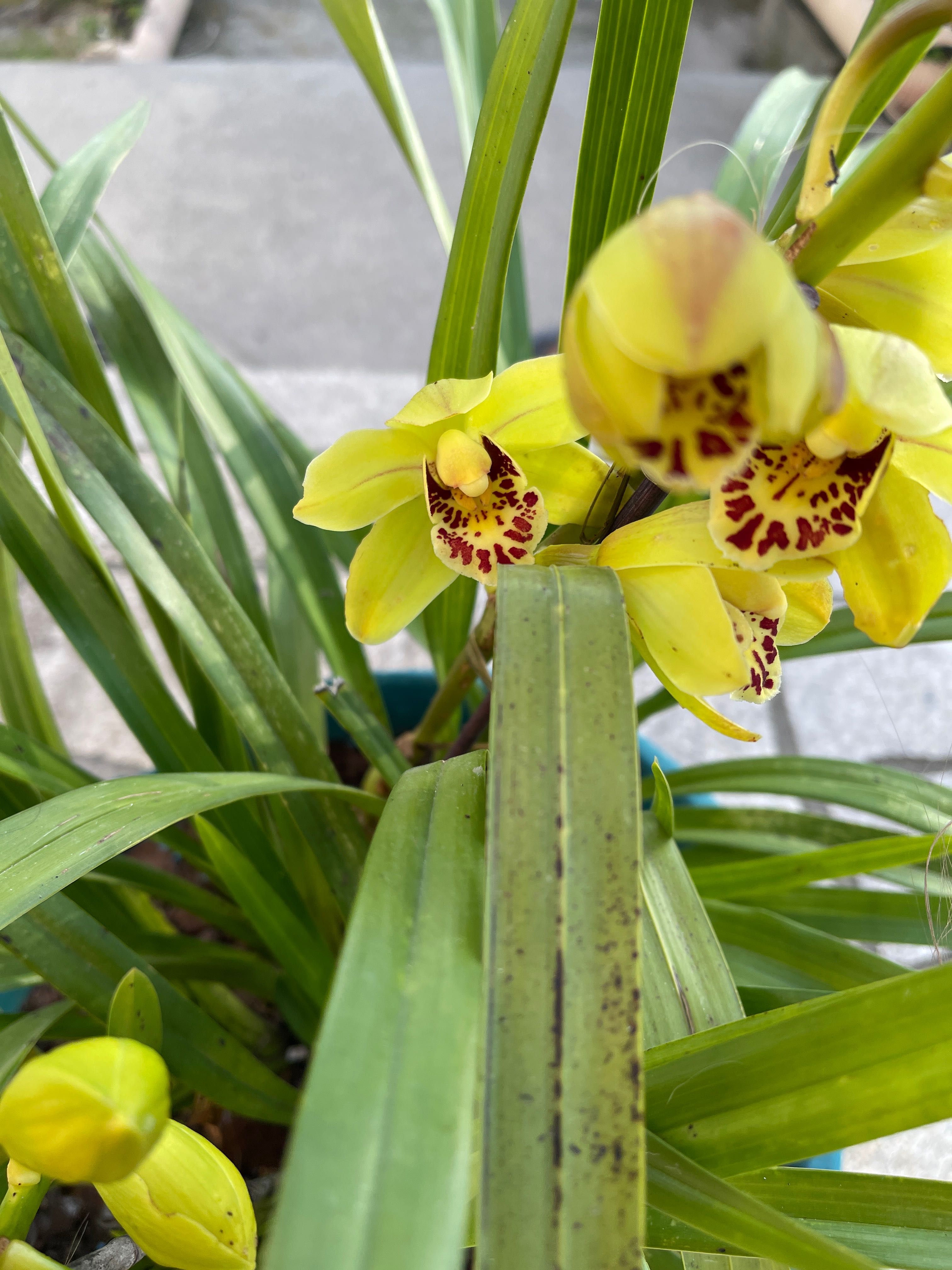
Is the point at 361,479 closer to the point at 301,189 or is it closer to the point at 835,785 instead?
the point at 835,785

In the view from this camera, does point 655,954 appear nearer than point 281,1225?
No

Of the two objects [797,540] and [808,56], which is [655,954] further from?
[808,56]

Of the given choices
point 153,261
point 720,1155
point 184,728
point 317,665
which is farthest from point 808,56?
point 720,1155

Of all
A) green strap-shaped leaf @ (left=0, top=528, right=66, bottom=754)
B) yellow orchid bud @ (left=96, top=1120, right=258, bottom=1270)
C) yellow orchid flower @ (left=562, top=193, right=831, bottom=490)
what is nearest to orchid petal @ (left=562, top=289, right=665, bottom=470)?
yellow orchid flower @ (left=562, top=193, right=831, bottom=490)

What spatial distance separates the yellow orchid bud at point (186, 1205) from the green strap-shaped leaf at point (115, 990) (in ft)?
0.34

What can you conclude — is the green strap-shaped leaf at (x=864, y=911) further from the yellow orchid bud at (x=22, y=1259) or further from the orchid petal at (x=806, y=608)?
the yellow orchid bud at (x=22, y=1259)

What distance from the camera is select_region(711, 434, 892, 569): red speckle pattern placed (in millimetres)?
218

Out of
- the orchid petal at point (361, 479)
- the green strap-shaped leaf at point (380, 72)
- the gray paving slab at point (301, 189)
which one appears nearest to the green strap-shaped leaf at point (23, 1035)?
the orchid petal at point (361, 479)

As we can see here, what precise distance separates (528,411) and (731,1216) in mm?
259

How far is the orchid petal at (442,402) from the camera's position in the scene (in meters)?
0.31

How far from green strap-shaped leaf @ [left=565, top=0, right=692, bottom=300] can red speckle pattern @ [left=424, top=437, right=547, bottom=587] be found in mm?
107

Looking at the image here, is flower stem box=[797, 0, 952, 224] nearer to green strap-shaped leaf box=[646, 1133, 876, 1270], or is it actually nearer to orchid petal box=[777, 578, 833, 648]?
orchid petal box=[777, 578, 833, 648]

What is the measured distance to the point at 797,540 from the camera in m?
0.22

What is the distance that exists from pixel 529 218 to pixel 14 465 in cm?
137
